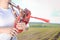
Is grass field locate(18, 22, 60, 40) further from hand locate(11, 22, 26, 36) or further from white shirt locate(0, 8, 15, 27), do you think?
white shirt locate(0, 8, 15, 27)

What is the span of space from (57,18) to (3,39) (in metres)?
0.53

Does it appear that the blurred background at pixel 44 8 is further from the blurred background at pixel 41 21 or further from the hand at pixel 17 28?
the hand at pixel 17 28

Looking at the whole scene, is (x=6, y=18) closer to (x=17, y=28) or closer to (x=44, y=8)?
(x=17, y=28)

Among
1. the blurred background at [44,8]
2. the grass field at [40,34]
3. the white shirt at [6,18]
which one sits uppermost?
the blurred background at [44,8]

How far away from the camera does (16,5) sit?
129 centimetres

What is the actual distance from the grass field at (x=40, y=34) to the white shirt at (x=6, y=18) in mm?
147

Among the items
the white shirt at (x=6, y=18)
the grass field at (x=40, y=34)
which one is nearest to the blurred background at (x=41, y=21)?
the grass field at (x=40, y=34)

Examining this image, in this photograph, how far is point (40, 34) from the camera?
1.28 metres

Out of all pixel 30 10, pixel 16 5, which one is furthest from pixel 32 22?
pixel 16 5

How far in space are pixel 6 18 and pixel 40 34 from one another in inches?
13.5

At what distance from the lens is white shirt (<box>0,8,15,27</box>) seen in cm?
126

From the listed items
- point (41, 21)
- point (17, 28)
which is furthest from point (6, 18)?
point (41, 21)

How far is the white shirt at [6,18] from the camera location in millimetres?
1256

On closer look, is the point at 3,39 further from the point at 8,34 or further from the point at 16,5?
the point at 16,5
